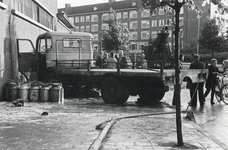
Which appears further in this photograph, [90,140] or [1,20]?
[1,20]

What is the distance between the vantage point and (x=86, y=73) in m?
10.6

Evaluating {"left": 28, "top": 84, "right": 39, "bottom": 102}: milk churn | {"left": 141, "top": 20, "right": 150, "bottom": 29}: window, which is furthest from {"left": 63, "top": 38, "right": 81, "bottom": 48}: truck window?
{"left": 141, "top": 20, "right": 150, "bottom": 29}: window

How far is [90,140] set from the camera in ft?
16.8

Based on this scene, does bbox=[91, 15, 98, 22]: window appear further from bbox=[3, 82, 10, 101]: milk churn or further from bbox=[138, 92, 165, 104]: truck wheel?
bbox=[138, 92, 165, 104]: truck wheel

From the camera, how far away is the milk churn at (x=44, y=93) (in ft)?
33.7

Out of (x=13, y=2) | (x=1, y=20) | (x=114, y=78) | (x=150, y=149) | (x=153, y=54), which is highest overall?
(x=13, y=2)

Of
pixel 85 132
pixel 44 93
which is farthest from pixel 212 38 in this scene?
pixel 85 132

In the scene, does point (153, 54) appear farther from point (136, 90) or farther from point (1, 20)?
point (1, 20)

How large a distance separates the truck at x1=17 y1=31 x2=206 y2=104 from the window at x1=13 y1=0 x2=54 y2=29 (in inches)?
73.2

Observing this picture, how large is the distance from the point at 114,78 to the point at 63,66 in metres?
3.04

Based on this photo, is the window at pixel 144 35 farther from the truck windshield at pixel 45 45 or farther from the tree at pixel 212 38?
the truck windshield at pixel 45 45

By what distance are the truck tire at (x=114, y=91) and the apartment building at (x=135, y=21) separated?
46.7m

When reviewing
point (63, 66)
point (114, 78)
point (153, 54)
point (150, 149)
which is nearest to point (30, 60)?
point (63, 66)

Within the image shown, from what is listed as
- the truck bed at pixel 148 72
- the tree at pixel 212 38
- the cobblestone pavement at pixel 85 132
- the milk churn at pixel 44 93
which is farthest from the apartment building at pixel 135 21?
the cobblestone pavement at pixel 85 132
